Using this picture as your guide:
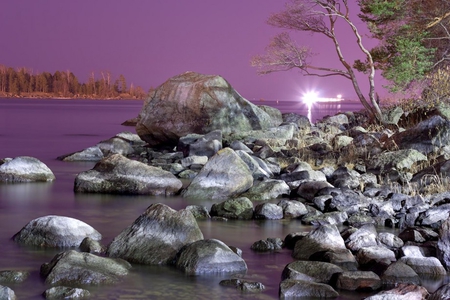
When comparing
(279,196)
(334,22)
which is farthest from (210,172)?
(334,22)

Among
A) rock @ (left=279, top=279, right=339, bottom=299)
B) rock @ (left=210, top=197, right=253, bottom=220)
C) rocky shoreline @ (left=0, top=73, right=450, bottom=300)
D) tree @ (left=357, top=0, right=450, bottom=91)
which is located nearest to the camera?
rock @ (left=279, top=279, right=339, bottom=299)

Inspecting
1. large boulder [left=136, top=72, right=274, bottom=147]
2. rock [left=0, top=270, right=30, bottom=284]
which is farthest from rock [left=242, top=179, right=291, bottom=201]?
large boulder [left=136, top=72, right=274, bottom=147]

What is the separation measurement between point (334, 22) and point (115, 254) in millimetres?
21822

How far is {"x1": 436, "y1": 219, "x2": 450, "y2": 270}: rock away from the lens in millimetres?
9859

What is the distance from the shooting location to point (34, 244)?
1061 centimetres

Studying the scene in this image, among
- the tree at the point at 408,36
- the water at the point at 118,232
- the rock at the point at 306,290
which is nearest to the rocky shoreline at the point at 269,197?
the rock at the point at 306,290

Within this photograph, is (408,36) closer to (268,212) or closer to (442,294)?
(268,212)

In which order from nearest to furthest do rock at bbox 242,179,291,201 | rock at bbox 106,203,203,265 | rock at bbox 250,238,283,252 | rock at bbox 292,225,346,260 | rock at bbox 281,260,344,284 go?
1. rock at bbox 281,260,344,284
2. rock at bbox 106,203,203,265
3. rock at bbox 292,225,346,260
4. rock at bbox 250,238,283,252
5. rock at bbox 242,179,291,201

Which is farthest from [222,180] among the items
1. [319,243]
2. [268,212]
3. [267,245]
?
[319,243]

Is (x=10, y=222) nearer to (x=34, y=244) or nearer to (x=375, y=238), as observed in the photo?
(x=34, y=244)

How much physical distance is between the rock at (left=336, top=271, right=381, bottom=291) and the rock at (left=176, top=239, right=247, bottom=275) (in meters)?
1.34

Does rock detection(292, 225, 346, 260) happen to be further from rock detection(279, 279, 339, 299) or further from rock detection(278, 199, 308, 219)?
rock detection(278, 199, 308, 219)

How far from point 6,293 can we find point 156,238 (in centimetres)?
255

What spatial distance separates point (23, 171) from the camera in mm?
17234
